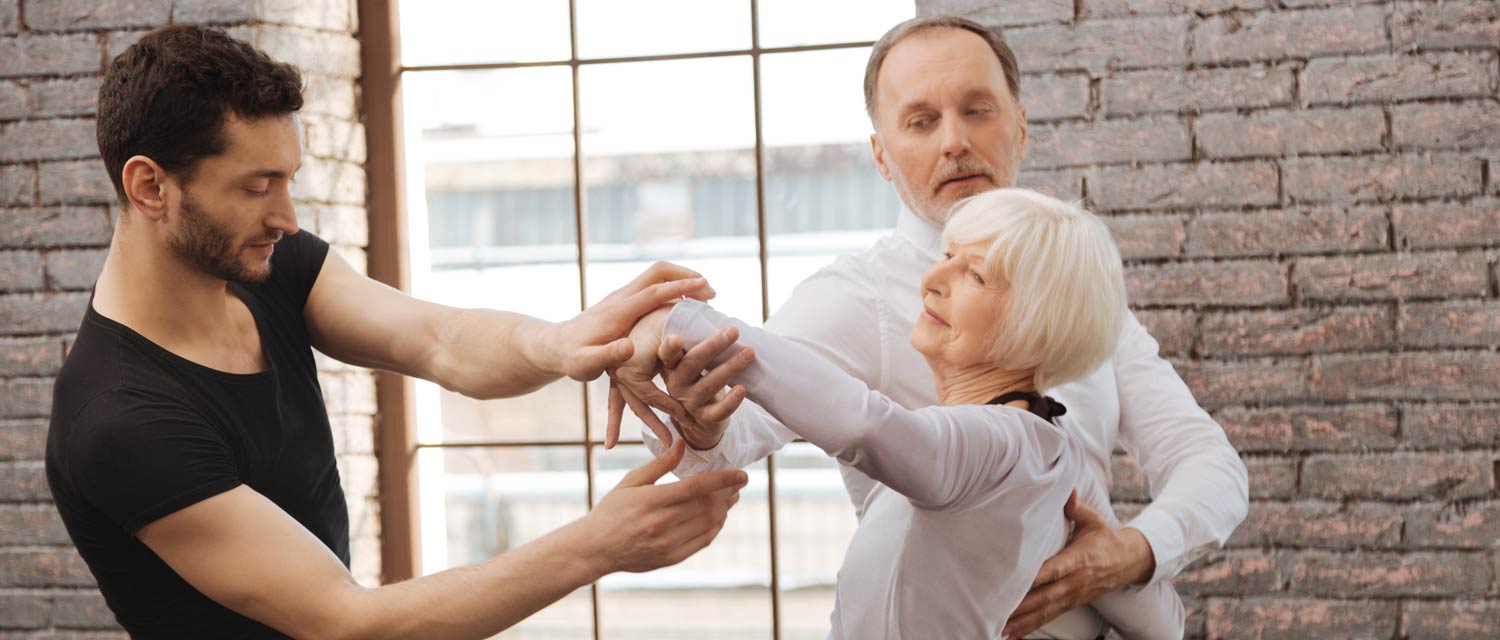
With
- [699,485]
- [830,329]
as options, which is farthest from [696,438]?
[830,329]

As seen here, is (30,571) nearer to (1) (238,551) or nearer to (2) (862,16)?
(1) (238,551)

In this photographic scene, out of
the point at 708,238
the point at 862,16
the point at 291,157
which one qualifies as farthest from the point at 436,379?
the point at 862,16

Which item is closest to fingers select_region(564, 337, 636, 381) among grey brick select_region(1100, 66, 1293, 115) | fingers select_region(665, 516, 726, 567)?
fingers select_region(665, 516, 726, 567)

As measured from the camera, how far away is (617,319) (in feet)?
4.71

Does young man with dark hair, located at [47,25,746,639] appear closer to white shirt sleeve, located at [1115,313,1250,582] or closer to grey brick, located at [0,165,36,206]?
white shirt sleeve, located at [1115,313,1250,582]

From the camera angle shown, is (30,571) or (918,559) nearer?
(918,559)

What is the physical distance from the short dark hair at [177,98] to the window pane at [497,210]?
119 centimetres

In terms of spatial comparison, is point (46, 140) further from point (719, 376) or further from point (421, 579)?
point (719, 376)

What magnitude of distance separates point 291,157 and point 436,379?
0.40 m

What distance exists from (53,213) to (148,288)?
1.27 meters

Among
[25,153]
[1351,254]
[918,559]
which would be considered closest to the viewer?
[918,559]

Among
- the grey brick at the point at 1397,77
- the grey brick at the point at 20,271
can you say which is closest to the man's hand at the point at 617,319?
the grey brick at the point at 1397,77

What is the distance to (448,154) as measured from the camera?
270cm

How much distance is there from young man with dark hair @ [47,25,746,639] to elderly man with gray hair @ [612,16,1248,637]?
15 centimetres
